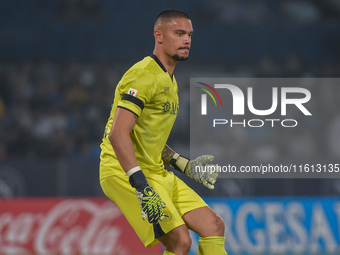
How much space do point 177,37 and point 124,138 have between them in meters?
0.89

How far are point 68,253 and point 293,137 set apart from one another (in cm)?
450

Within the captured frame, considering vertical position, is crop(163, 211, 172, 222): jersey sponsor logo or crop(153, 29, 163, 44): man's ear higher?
crop(153, 29, 163, 44): man's ear

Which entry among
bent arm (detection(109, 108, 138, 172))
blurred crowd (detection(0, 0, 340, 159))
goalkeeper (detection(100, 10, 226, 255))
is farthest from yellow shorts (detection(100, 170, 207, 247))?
blurred crowd (detection(0, 0, 340, 159))

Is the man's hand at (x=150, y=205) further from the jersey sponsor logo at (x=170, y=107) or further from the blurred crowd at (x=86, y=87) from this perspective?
the blurred crowd at (x=86, y=87)

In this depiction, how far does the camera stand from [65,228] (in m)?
9.53

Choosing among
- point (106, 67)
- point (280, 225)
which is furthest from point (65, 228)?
point (106, 67)

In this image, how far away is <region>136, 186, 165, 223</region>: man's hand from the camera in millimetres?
3918

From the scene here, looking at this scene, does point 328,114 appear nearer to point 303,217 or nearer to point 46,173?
point 303,217

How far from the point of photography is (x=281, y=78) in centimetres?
1223

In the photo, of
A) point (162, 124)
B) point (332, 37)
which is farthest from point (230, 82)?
point (162, 124)

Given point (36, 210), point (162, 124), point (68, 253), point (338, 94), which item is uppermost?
point (338, 94)

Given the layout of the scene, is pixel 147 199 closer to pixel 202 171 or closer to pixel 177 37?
pixel 202 171

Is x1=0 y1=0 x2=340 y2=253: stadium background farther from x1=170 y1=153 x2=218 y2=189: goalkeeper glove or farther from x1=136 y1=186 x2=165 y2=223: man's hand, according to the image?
x1=136 y1=186 x2=165 y2=223: man's hand

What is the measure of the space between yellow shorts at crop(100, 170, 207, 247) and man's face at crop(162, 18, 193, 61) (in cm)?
89
